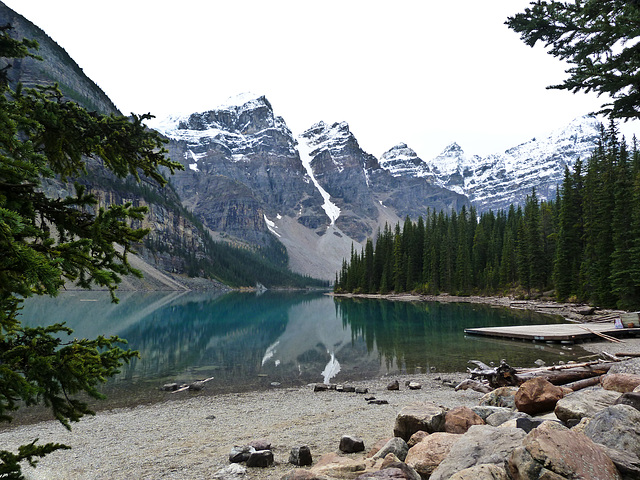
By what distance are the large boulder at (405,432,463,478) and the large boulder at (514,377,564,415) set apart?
294 cm

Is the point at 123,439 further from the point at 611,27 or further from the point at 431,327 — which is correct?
the point at 431,327

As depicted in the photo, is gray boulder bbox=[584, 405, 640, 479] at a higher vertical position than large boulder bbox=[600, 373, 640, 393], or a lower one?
higher

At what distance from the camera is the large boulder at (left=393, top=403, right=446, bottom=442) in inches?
284

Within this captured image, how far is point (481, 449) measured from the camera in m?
4.88

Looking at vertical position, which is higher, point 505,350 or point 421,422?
point 421,422

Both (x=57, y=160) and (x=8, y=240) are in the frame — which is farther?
(x=57, y=160)

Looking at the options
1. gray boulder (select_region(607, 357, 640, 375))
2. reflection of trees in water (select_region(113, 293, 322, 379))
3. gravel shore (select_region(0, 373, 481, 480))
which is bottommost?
reflection of trees in water (select_region(113, 293, 322, 379))

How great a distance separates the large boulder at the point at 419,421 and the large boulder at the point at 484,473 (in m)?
3.15

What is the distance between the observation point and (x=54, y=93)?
16.6 feet

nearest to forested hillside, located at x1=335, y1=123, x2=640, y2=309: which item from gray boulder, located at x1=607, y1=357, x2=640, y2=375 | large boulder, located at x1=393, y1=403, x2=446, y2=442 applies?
gray boulder, located at x1=607, y1=357, x2=640, y2=375

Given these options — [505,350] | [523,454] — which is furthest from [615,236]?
[523,454]

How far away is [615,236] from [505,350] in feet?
78.5

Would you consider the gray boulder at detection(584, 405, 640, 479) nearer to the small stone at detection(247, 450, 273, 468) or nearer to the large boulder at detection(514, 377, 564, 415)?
the large boulder at detection(514, 377, 564, 415)

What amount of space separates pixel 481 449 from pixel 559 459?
121cm
